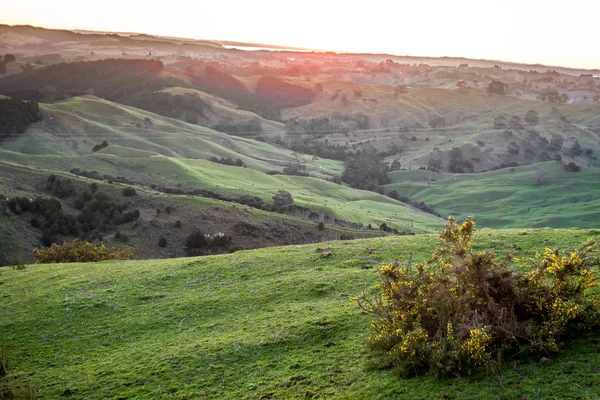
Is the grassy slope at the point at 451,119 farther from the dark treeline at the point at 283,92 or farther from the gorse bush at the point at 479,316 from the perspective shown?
the gorse bush at the point at 479,316

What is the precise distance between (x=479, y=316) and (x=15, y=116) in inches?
3345

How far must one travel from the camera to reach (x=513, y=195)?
9506 centimetres

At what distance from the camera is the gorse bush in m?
8.04

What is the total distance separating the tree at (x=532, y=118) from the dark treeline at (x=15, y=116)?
414 ft

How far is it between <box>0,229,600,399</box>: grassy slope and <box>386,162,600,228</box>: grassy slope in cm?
6252

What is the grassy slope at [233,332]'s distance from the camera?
322 inches

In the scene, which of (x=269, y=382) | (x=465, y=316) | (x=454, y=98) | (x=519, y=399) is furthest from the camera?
(x=454, y=98)

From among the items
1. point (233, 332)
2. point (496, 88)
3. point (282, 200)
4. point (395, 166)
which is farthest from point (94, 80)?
point (233, 332)

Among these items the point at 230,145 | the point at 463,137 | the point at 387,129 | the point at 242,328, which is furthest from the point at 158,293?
the point at 387,129

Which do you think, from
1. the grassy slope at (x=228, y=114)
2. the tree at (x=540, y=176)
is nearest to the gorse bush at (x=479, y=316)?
the tree at (x=540, y=176)

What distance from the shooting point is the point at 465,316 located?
8.28 meters

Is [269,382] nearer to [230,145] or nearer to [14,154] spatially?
[14,154]

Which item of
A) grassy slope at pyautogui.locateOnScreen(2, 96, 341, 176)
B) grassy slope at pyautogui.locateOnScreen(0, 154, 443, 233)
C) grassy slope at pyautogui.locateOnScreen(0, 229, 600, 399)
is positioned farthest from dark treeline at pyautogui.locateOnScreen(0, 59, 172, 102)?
grassy slope at pyautogui.locateOnScreen(0, 229, 600, 399)

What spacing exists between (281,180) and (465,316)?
70399 millimetres
